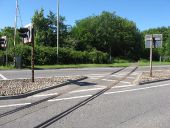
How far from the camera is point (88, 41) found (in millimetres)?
68062

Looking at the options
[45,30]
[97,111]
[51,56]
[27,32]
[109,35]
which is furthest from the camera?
[109,35]

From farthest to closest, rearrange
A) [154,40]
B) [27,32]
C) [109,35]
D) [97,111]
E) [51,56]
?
[109,35] < [51,56] < [154,40] < [27,32] < [97,111]

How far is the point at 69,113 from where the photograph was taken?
34.0 ft

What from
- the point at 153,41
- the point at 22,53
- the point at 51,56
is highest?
the point at 153,41

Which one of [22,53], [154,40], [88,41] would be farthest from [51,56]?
[88,41]

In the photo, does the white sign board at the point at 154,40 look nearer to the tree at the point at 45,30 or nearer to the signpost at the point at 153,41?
the signpost at the point at 153,41

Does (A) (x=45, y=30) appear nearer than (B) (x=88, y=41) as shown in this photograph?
Yes

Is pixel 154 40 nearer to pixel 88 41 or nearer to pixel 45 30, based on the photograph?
pixel 45 30

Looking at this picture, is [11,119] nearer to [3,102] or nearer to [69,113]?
[69,113]

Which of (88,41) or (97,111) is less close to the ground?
(88,41)

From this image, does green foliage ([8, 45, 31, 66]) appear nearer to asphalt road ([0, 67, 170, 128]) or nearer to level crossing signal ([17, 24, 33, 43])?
level crossing signal ([17, 24, 33, 43])

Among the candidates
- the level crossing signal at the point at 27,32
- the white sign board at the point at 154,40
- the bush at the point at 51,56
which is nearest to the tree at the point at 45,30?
the bush at the point at 51,56

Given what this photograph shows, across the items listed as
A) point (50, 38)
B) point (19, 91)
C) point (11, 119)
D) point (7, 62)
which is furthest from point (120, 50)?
point (11, 119)

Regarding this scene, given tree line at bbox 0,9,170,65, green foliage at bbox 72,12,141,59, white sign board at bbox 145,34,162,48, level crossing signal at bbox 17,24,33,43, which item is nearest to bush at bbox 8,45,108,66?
tree line at bbox 0,9,170,65
